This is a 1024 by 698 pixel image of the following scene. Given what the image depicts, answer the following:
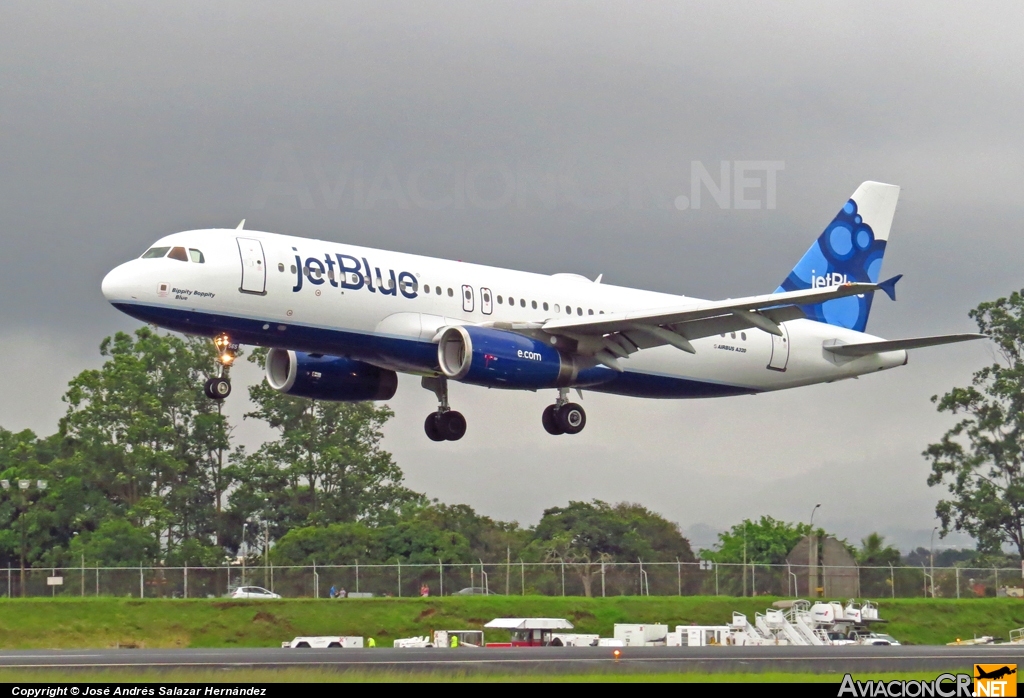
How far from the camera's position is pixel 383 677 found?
31.3 metres

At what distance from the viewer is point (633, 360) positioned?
48.5m

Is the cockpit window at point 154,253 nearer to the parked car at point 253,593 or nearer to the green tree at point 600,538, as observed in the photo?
the parked car at point 253,593

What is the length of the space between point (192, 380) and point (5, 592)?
1436 inches

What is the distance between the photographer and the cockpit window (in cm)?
4031

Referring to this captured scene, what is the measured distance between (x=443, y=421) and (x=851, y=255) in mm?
20672

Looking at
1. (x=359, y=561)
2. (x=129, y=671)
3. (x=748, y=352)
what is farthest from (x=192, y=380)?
(x=129, y=671)

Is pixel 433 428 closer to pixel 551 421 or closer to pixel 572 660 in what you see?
pixel 551 421

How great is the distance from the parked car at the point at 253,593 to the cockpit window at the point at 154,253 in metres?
29.3

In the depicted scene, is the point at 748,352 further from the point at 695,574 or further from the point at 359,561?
the point at 359,561

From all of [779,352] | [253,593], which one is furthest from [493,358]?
[253,593]

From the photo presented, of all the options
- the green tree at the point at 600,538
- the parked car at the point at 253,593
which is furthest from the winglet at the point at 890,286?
the green tree at the point at 600,538

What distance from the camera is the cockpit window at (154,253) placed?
40312 mm

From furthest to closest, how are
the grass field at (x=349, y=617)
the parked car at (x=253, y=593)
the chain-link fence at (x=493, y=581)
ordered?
1. the chain-link fence at (x=493, y=581)
2. the parked car at (x=253, y=593)
3. the grass field at (x=349, y=617)

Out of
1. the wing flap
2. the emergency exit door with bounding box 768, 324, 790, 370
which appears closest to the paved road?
the wing flap
